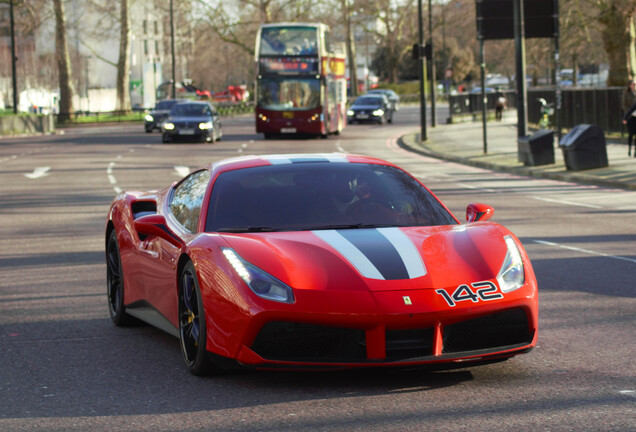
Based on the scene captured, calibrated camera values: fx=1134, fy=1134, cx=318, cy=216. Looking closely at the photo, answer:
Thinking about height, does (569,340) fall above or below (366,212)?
below

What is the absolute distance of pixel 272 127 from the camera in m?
44.2

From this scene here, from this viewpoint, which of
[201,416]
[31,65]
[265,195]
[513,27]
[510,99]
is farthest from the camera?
[31,65]

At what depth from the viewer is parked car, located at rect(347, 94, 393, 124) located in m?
61.2

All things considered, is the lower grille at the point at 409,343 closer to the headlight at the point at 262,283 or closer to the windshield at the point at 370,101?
the headlight at the point at 262,283

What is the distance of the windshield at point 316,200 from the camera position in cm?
689

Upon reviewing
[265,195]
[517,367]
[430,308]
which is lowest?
[517,367]

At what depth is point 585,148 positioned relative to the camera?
25031mm

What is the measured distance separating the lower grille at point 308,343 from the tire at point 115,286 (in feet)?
8.42

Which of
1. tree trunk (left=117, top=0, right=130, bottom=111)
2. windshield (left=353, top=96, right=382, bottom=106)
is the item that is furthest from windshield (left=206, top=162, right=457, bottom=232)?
tree trunk (left=117, top=0, right=130, bottom=111)

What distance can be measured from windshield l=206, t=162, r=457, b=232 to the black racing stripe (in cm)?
26

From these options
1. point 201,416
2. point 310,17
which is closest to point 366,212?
point 201,416

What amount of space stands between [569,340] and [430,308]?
1905 millimetres

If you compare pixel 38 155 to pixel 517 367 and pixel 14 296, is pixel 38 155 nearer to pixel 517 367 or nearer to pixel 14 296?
pixel 14 296

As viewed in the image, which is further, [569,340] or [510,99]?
[510,99]
